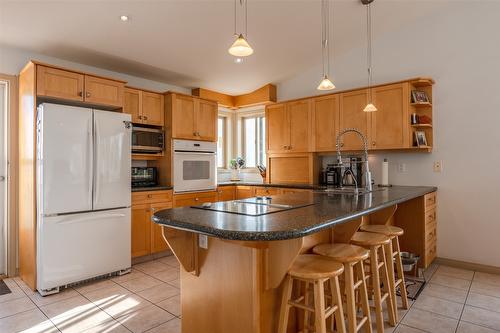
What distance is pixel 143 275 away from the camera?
11.2 ft

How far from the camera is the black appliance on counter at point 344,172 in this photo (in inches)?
140

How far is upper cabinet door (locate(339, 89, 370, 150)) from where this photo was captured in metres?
3.96

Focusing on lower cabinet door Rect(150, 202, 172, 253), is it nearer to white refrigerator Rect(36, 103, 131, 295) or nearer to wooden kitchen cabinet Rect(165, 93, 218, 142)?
white refrigerator Rect(36, 103, 131, 295)

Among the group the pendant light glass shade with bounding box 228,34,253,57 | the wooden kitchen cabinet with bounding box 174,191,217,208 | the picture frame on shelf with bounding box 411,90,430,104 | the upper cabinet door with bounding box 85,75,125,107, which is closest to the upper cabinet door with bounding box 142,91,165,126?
the upper cabinet door with bounding box 85,75,125,107

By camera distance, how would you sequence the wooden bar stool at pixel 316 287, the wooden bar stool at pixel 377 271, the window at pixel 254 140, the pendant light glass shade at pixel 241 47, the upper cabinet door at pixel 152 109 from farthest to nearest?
the window at pixel 254 140 < the upper cabinet door at pixel 152 109 < the wooden bar stool at pixel 377 271 < the pendant light glass shade at pixel 241 47 < the wooden bar stool at pixel 316 287

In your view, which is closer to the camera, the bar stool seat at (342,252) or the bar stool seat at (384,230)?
the bar stool seat at (342,252)

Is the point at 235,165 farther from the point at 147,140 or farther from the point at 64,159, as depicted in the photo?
the point at 64,159

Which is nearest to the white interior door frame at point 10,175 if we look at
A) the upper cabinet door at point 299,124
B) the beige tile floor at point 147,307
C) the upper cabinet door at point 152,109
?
the beige tile floor at point 147,307

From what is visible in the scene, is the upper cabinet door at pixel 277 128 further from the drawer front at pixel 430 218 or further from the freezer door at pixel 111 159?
the freezer door at pixel 111 159

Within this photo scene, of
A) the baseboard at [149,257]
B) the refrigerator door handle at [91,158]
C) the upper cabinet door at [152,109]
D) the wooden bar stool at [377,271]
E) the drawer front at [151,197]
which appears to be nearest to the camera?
the wooden bar stool at [377,271]

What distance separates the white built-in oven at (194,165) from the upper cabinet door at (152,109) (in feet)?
1.26

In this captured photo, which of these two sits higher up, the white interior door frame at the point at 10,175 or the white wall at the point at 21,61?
the white wall at the point at 21,61

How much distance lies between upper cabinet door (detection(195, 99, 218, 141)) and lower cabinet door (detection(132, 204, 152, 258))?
1275 mm

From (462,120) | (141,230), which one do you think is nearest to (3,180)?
(141,230)
